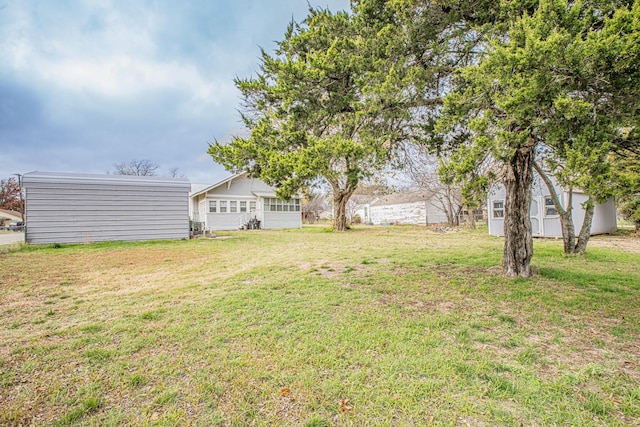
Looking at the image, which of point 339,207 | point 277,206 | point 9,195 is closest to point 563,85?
point 339,207

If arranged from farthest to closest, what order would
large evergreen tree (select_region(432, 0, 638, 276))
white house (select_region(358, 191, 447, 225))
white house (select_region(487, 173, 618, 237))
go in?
white house (select_region(358, 191, 447, 225)), white house (select_region(487, 173, 618, 237)), large evergreen tree (select_region(432, 0, 638, 276))

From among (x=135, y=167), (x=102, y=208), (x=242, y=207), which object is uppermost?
(x=135, y=167)

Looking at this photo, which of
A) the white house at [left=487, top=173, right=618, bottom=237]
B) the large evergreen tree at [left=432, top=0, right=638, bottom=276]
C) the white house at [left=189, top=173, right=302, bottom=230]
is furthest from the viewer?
the white house at [left=189, top=173, right=302, bottom=230]

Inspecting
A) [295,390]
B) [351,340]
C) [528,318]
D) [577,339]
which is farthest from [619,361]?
[295,390]

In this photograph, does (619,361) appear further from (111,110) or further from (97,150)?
(97,150)

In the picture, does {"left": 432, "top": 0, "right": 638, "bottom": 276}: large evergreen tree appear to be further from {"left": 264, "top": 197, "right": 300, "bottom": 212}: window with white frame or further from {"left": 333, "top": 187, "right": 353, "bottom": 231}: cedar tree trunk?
{"left": 264, "top": 197, "right": 300, "bottom": 212}: window with white frame

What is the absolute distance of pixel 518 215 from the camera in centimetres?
558

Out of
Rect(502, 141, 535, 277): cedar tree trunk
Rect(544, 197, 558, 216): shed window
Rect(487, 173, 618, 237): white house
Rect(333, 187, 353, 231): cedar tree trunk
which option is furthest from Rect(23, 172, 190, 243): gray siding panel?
Rect(544, 197, 558, 216): shed window

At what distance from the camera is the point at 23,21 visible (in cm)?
1188

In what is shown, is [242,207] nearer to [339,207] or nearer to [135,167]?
[339,207]

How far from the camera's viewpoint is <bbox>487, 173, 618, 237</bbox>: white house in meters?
13.3

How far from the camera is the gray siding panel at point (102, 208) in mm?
11734

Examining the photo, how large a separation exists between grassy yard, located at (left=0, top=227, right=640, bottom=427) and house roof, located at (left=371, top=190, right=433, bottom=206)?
25.3 meters

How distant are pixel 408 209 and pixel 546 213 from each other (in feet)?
64.4
